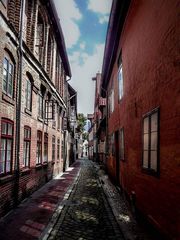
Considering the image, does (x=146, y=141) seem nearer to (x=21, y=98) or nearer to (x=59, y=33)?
(x=21, y=98)

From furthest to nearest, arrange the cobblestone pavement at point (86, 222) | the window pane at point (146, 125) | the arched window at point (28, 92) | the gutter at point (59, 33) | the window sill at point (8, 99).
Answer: the gutter at point (59, 33), the arched window at point (28, 92), the window sill at point (8, 99), the window pane at point (146, 125), the cobblestone pavement at point (86, 222)

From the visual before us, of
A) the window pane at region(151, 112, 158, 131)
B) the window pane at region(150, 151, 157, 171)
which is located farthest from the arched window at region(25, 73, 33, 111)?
the window pane at region(150, 151, 157, 171)

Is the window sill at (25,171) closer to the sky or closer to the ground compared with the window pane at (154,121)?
closer to the ground

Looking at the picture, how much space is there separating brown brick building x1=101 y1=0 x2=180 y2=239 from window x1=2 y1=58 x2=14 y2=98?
372 centimetres

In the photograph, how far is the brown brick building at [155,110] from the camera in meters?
4.24

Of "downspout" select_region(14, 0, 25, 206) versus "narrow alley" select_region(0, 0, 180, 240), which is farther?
"downspout" select_region(14, 0, 25, 206)

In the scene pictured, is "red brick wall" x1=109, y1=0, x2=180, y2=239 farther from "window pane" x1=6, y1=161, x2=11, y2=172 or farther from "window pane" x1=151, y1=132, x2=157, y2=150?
"window pane" x1=6, y1=161, x2=11, y2=172

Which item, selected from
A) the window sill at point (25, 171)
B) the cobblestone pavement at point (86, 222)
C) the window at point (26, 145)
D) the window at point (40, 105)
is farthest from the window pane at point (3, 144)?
the window at point (40, 105)

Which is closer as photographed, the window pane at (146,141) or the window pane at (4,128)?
the window pane at (146,141)

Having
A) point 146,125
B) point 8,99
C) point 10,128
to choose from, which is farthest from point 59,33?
point 146,125

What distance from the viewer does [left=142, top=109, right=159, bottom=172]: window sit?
525 centimetres

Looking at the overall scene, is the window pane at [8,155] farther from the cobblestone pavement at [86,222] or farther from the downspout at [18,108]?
the cobblestone pavement at [86,222]

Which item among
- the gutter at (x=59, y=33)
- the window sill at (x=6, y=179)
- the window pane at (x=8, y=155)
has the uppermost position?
the gutter at (x=59, y=33)

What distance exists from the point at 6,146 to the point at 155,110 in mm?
4674
